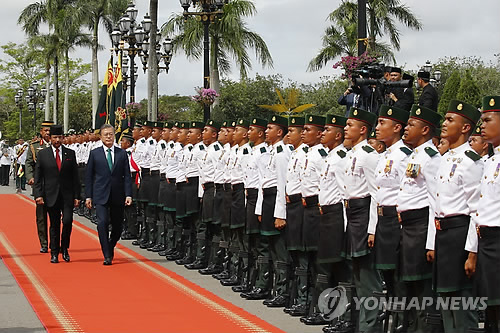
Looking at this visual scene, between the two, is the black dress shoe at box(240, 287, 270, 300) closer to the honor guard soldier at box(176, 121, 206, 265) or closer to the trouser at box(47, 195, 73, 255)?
the honor guard soldier at box(176, 121, 206, 265)

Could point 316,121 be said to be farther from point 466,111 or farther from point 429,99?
point 466,111

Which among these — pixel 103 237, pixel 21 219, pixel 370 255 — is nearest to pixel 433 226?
pixel 370 255

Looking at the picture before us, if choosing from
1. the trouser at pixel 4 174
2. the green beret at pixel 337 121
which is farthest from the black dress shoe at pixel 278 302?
the trouser at pixel 4 174

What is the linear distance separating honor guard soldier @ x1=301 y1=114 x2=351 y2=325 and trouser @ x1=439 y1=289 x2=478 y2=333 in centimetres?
191

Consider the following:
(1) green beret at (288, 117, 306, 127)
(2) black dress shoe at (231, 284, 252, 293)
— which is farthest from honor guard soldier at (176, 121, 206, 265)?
(1) green beret at (288, 117, 306, 127)

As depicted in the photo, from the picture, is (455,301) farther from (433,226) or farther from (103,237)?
(103,237)

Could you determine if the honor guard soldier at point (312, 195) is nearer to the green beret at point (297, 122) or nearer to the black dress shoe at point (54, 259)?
the green beret at point (297, 122)

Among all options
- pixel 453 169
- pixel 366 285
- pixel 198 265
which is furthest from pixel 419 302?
pixel 198 265

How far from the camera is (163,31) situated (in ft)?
137

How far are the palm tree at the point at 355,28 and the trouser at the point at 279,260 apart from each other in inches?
1190

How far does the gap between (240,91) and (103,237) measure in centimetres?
4024

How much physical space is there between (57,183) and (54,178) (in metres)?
0.11

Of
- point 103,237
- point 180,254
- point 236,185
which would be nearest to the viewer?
point 236,185

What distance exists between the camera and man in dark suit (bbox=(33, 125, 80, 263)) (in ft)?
47.5
